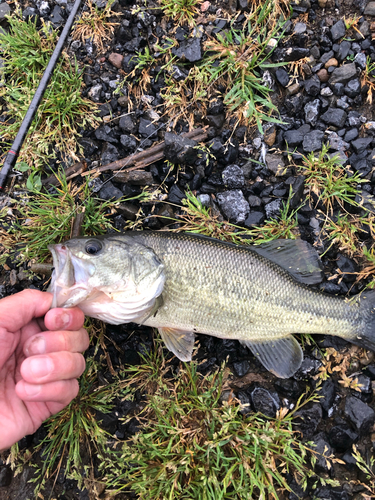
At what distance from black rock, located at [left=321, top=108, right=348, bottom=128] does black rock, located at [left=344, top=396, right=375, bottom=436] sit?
2897mm

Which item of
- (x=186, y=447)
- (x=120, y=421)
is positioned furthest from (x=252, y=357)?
(x=120, y=421)

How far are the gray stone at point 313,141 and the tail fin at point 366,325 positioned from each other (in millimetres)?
1630

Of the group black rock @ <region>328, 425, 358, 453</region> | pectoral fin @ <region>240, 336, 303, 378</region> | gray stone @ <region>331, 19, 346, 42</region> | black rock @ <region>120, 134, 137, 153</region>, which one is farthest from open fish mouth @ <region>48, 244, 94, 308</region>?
gray stone @ <region>331, 19, 346, 42</region>

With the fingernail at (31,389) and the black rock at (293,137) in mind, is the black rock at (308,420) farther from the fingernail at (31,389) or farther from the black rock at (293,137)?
the black rock at (293,137)

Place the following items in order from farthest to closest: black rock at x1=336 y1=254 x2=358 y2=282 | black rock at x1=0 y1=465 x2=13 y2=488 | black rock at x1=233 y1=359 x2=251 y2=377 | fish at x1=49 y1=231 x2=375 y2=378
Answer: black rock at x1=336 y1=254 x2=358 y2=282 < black rock at x1=233 y1=359 x2=251 y2=377 < black rock at x1=0 y1=465 x2=13 y2=488 < fish at x1=49 y1=231 x2=375 y2=378

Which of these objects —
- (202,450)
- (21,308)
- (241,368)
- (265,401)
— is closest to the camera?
(21,308)

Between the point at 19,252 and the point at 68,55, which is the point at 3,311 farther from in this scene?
the point at 68,55

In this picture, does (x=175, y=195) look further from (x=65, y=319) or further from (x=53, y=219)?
(x=65, y=319)

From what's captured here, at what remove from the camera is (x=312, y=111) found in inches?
149

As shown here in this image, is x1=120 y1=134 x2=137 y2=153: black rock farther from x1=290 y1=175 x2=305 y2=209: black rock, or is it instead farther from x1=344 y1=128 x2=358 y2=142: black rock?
x1=344 y1=128 x2=358 y2=142: black rock

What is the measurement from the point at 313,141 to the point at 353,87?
0.72m

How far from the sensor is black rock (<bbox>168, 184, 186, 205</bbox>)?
374cm

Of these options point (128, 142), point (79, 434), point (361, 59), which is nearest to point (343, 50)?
point (361, 59)

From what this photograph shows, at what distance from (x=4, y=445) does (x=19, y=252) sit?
1.84m
